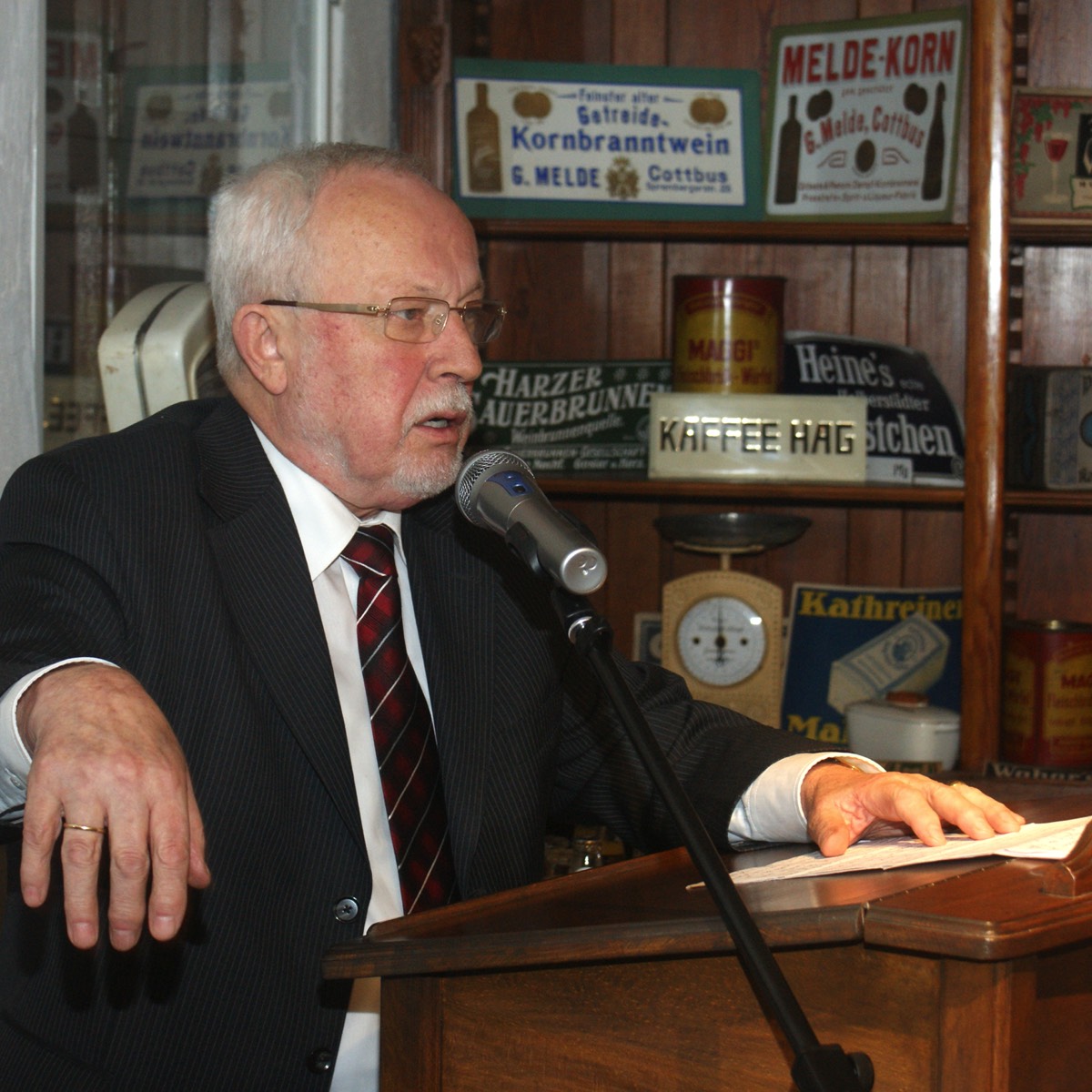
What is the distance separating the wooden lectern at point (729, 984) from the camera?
29.3 inches

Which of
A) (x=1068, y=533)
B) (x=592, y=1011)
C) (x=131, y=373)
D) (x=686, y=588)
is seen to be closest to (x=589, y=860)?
(x=592, y=1011)

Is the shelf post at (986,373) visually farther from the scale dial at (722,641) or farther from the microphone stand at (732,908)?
Result: the microphone stand at (732,908)

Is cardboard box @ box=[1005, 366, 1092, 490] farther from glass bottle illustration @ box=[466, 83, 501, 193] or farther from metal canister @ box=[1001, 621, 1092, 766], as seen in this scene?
glass bottle illustration @ box=[466, 83, 501, 193]

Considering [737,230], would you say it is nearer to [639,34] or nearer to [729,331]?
[729,331]

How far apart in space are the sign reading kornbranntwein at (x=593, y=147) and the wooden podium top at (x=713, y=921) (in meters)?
1.78

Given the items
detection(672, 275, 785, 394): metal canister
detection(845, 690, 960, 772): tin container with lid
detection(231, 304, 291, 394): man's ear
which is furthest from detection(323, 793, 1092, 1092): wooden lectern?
detection(672, 275, 785, 394): metal canister

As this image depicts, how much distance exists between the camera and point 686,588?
259 centimetres

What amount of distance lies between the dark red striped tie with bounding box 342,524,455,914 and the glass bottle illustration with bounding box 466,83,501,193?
1.28m

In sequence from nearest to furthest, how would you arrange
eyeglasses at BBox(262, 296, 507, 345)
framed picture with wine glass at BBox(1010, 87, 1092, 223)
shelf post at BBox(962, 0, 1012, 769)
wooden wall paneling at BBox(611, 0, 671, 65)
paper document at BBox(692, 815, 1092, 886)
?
paper document at BBox(692, 815, 1092, 886) < eyeglasses at BBox(262, 296, 507, 345) < shelf post at BBox(962, 0, 1012, 769) < framed picture with wine glass at BBox(1010, 87, 1092, 223) < wooden wall paneling at BBox(611, 0, 671, 65)

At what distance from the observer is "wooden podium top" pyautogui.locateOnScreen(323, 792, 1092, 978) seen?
2.42 ft

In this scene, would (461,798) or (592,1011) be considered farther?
(461,798)

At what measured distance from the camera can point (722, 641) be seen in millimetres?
2559

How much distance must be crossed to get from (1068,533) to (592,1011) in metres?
2.10

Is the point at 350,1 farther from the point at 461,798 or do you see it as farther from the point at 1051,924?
the point at 1051,924
